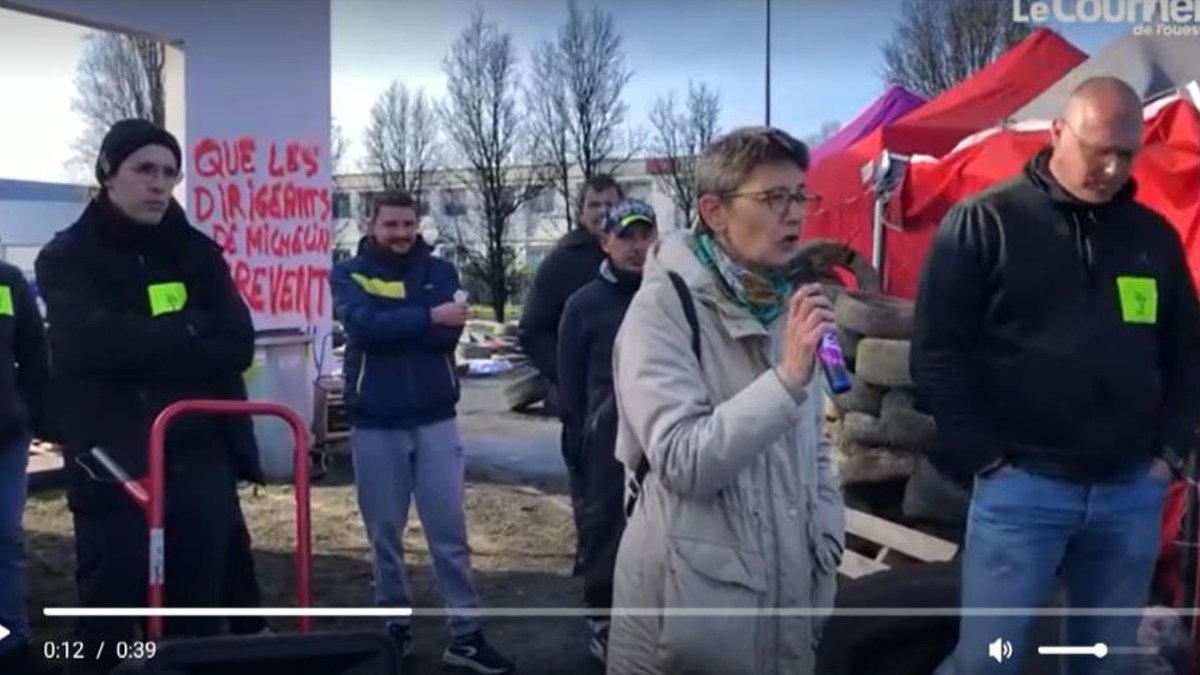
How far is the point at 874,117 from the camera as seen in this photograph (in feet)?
Result: 9.01

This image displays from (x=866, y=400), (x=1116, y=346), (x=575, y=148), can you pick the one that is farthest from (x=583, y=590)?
(x=1116, y=346)

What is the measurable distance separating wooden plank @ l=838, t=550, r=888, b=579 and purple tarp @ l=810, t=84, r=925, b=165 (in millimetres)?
785

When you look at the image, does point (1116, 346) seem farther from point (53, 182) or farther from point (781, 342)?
point (53, 182)

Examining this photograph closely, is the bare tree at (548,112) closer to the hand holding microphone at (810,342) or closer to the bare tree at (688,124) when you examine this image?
the bare tree at (688,124)

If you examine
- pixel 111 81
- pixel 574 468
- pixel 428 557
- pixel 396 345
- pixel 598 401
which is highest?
pixel 111 81

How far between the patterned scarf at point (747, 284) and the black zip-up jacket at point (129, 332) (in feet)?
3.61

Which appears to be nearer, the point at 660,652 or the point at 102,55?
the point at 660,652

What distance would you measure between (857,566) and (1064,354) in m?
0.76

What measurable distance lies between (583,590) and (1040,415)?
1230 mm

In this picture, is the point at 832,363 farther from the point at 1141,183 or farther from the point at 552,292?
the point at 552,292

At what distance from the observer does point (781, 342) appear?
→ 214 centimetres

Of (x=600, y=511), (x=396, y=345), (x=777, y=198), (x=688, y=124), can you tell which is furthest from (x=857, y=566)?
(x=396, y=345)

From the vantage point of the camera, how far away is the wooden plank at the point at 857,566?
9.80 ft
